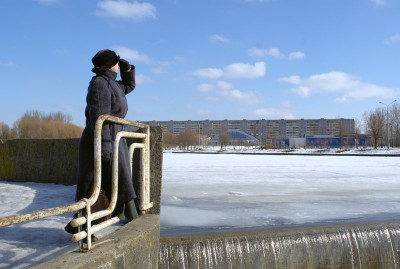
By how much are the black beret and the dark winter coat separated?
0.18ft

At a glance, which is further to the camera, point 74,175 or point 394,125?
point 394,125

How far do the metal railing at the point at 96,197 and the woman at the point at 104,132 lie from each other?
0.46 feet

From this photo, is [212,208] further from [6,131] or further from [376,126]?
[6,131]

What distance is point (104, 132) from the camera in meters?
3.32

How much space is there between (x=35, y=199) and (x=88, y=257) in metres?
4.06

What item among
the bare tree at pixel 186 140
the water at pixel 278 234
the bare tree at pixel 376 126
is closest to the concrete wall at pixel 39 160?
the water at pixel 278 234

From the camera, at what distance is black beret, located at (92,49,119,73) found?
3.54m

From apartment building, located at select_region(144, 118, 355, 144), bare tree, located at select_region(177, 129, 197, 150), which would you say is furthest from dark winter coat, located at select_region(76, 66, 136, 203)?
apartment building, located at select_region(144, 118, 355, 144)

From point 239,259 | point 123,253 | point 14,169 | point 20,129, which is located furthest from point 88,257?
point 20,129

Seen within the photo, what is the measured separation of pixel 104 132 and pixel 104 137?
41mm

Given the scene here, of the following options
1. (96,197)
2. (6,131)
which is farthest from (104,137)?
(6,131)

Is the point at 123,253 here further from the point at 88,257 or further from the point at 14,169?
the point at 14,169

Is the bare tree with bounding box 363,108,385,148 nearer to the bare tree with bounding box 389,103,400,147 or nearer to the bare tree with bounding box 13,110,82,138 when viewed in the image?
the bare tree with bounding box 389,103,400,147

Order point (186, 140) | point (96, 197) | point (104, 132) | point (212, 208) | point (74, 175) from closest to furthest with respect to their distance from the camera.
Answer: point (96, 197), point (104, 132), point (212, 208), point (74, 175), point (186, 140)
